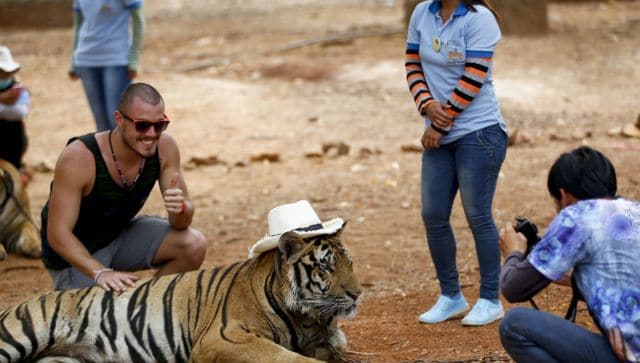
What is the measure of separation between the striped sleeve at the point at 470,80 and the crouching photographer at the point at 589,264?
1.49 meters

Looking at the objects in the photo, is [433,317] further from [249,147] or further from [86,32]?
[249,147]

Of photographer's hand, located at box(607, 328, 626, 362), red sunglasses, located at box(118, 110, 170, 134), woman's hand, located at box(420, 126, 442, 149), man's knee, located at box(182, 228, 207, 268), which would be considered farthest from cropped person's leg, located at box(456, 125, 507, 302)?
photographer's hand, located at box(607, 328, 626, 362)

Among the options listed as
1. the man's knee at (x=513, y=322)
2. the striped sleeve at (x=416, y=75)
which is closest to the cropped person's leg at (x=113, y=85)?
the striped sleeve at (x=416, y=75)

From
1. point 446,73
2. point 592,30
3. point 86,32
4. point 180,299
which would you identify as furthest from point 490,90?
point 592,30

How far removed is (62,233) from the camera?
5.34 metres

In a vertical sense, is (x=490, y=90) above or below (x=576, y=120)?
above

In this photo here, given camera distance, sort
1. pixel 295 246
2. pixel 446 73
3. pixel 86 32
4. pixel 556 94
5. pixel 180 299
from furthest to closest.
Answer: pixel 556 94 → pixel 86 32 → pixel 446 73 → pixel 180 299 → pixel 295 246

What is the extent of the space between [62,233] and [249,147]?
6161 mm

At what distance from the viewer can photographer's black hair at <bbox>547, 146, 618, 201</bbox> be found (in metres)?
3.94

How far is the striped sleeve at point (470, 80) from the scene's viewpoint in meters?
5.45

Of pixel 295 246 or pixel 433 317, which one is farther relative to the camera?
pixel 433 317

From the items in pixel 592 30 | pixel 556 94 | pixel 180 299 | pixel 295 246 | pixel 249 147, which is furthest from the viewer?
pixel 592 30

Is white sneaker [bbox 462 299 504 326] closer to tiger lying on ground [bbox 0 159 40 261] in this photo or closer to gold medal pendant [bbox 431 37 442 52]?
gold medal pendant [bbox 431 37 442 52]

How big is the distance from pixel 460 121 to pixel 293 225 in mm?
1159
